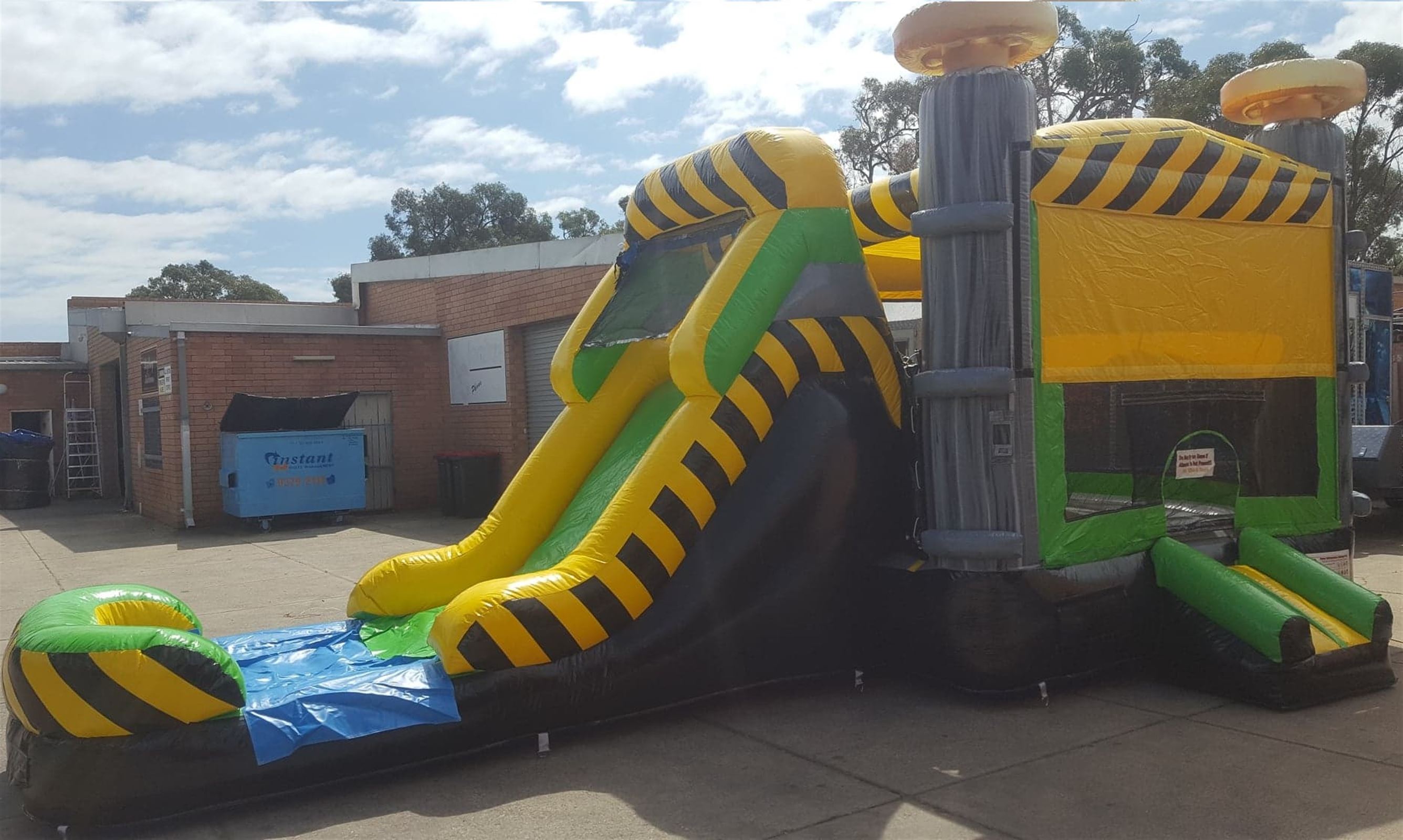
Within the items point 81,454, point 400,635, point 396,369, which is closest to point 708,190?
point 400,635

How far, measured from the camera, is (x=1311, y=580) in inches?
212

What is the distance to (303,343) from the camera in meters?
15.3

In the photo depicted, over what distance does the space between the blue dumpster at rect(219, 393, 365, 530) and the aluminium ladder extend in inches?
375

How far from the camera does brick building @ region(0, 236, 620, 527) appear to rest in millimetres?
14289

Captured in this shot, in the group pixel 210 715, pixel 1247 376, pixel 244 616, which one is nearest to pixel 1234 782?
pixel 1247 376

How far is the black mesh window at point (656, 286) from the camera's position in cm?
648

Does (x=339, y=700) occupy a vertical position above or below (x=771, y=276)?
below

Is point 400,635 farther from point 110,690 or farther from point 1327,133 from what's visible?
point 1327,133

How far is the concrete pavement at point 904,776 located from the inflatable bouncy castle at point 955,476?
0.53 ft

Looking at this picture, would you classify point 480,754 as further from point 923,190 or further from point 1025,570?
point 923,190

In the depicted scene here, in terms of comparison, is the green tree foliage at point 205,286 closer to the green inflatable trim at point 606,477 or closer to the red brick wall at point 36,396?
the red brick wall at point 36,396

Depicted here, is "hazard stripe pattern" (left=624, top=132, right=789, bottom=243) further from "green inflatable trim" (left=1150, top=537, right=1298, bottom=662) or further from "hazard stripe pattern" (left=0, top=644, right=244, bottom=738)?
"hazard stripe pattern" (left=0, top=644, right=244, bottom=738)

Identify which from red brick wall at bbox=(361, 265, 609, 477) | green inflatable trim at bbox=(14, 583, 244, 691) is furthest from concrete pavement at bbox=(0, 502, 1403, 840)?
red brick wall at bbox=(361, 265, 609, 477)

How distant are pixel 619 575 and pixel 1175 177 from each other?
340 centimetres
